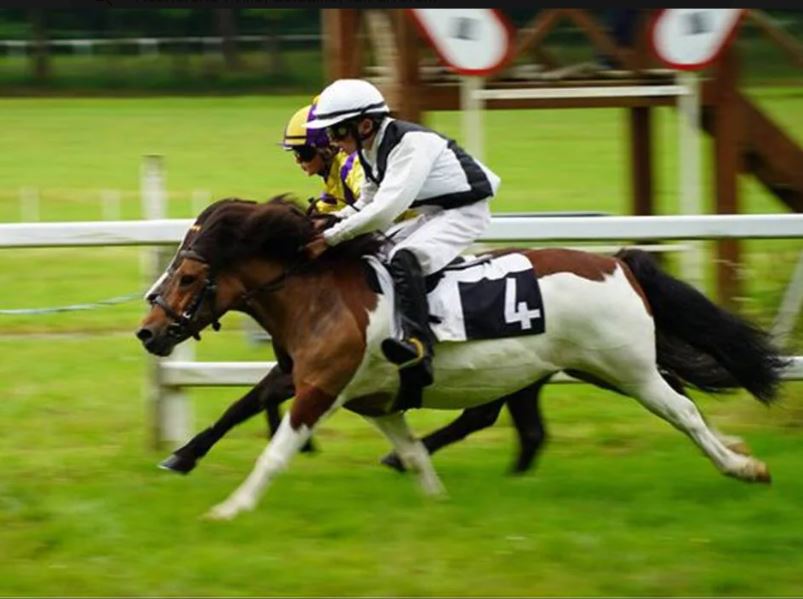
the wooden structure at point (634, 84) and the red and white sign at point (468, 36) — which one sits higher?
the red and white sign at point (468, 36)

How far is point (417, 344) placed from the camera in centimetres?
686

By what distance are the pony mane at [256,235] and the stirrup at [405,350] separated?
1.56ft

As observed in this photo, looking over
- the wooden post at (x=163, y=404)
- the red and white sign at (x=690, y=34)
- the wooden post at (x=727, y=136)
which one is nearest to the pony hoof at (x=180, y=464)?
the wooden post at (x=163, y=404)

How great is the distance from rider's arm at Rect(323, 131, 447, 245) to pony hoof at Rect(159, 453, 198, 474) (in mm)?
1283

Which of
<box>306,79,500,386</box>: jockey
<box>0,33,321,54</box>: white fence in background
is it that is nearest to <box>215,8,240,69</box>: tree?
<box>0,33,321,54</box>: white fence in background

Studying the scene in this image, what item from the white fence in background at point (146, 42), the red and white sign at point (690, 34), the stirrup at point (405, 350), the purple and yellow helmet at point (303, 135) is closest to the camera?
the stirrup at point (405, 350)

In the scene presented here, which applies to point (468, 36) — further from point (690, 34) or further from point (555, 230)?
point (555, 230)

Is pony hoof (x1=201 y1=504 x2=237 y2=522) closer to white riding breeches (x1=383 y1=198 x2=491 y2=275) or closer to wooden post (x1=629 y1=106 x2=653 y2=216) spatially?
white riding breeches (x1=383 y1=198 x2=491 y2=275)

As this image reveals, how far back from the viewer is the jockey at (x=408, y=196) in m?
6.88

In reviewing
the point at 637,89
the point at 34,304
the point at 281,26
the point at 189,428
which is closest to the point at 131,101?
the point at 281,26

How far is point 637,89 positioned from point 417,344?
16.9 feet

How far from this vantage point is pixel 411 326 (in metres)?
6.90

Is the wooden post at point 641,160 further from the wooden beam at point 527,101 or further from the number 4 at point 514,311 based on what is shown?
the number 4 at point 514,311

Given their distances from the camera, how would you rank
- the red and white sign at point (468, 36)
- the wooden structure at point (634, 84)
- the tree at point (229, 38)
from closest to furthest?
the red and white sign at point (468, 36)
the wooden structure at point (634, 84)
the tree at point (229, 38)
